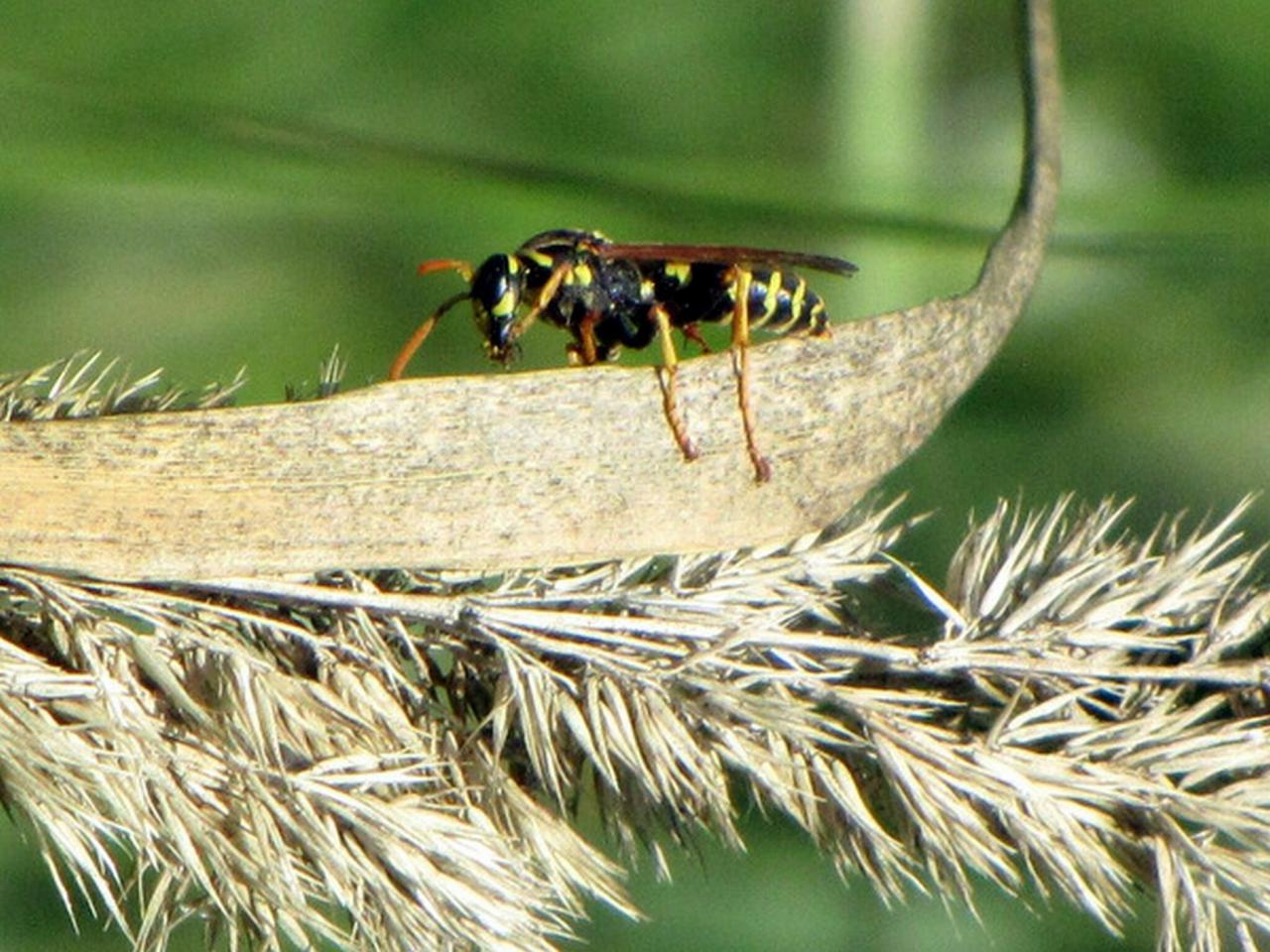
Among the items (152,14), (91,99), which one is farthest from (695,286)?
(152,14)

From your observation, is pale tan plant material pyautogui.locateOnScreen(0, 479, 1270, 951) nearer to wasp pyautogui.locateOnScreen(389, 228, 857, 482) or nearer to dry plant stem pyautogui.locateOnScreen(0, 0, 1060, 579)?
dry plant stem pyautogui.locateOnScreen(0, 0, 1060, 579)

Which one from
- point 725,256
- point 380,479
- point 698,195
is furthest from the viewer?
point 698,195

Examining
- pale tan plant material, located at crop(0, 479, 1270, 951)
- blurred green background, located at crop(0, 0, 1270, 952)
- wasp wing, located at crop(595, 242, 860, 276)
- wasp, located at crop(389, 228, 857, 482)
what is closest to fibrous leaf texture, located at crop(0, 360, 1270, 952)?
pale tan plant material, located at crop(0, 479, 1270, 951)

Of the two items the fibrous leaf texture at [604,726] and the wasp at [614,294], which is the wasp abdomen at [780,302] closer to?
the wasp at [614,294]

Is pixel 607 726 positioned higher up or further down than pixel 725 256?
further down

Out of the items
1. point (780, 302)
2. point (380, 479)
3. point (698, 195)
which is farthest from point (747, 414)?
point (698, 195)

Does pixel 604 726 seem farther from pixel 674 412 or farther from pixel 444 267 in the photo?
pixel 444 267
